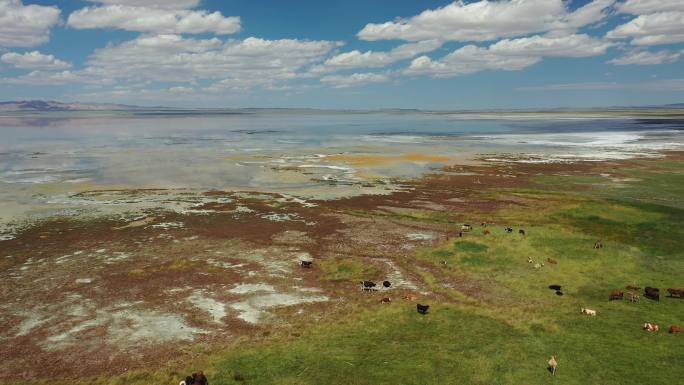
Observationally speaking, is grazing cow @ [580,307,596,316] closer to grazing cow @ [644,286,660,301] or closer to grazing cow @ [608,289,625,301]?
grazing cow @ [608,289,625,301]

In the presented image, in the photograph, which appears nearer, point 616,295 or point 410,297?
point 616,295

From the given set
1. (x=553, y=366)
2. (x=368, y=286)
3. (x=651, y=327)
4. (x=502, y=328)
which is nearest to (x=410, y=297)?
(x=368, y=286)

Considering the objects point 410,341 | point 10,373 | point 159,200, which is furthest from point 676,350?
point 159,200

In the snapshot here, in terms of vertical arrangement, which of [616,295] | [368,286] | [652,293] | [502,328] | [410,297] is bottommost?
[502,328]

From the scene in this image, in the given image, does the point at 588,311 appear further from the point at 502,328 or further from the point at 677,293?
the point at 677,293

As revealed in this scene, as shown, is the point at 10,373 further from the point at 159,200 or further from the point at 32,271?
the point at 159,200

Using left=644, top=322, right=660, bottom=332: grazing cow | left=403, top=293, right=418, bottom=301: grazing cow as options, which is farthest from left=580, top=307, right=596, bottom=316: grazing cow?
left=403, top=293, right=418, bottom=301: grazing cow

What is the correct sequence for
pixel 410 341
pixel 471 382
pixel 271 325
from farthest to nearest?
pixel 271 325 → pixel 410 341 → pixel 471 382

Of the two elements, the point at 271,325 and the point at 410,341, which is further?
the point at 271,325
